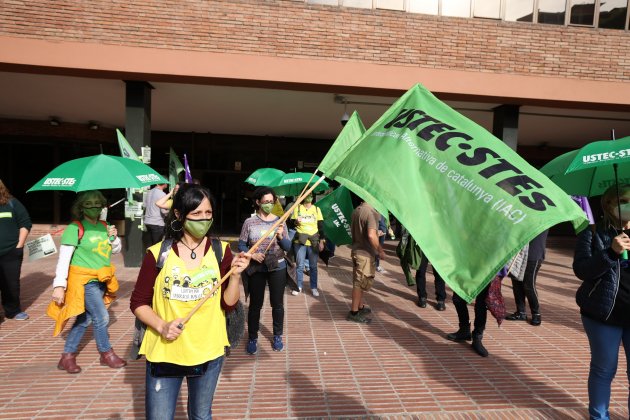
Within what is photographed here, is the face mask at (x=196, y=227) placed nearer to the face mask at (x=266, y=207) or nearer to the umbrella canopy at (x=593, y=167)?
the face mask at (x=266, y=207)

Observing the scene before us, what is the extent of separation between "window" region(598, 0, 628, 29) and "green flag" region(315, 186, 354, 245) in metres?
8.69

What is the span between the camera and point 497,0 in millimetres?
8867

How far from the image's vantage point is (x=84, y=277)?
3486mm

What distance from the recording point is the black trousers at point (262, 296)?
13.5 ft

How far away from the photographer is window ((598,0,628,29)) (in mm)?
9180

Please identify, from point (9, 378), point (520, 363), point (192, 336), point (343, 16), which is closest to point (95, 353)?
point (9, 378)

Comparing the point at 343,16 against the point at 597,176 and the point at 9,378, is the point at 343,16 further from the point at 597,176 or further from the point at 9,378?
the point at 9,378

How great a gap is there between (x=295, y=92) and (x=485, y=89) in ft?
14.8

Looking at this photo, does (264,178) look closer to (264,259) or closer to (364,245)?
(364,245)

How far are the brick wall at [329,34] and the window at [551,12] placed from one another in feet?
0.95

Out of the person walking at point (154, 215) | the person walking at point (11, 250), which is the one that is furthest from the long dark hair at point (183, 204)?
the person walking at point (154, 215)

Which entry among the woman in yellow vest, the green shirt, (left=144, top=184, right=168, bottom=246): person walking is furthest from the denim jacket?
(left=144, top=184, right=168, bottom=246): person walking

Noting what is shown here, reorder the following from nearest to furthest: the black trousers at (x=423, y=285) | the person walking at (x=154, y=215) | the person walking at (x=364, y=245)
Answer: the person walking at (x=364, y=245), the black trousers at (x=423, y=285), the person walking at (x=154, y=215)

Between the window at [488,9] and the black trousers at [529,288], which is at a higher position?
the window at [488,9]
